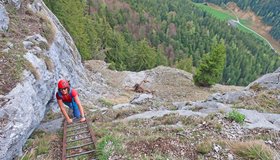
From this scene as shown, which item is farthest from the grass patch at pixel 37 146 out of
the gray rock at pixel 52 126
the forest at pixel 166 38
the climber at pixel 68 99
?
the forest at pixel 166 38

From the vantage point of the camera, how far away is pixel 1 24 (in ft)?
41.8

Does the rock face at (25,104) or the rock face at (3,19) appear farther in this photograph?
the rock face at (3,19)

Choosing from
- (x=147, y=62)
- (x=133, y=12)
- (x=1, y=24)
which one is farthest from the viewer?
(x=133, y=12)

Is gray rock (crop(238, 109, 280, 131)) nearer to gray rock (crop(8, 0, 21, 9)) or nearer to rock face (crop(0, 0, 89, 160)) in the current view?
rock face (crop(0, 0, 89, 160))

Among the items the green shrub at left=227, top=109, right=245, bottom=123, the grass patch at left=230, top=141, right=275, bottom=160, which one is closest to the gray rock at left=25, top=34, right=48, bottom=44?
the green shrub at left=227, top=109, right=245, bottom=123

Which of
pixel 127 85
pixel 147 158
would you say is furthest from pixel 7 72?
pixel 127 85

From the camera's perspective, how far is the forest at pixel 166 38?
194 ft

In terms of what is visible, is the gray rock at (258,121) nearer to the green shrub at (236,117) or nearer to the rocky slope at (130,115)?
the rocky slope at (130,115)

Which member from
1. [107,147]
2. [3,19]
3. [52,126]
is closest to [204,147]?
[107,147]

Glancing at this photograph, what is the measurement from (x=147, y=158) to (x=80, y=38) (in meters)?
34.7

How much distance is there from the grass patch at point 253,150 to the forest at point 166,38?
42740mm

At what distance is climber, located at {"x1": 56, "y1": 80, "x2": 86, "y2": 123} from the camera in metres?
10.4

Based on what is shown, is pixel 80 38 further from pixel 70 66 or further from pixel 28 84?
pixel 28 84

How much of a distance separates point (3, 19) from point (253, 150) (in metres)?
12.8
